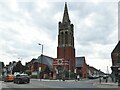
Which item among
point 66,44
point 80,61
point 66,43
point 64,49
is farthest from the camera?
point 80,61

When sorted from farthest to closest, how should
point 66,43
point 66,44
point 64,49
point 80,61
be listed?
point 80,61 → point 64,49 → point 66,43 → point 66,44

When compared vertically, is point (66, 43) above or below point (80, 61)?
above

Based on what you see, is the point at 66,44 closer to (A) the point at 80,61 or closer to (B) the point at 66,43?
(B) the point at 66,43

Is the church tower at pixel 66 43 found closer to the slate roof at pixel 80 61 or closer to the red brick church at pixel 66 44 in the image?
the red brick church at pixel 66 44

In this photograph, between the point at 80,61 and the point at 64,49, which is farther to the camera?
the point at 80,61

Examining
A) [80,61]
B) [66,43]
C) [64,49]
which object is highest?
[66,43]

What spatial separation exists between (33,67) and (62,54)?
1337cm

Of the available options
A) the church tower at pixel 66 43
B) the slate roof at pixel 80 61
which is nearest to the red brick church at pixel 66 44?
the church tower at pixel 66 43

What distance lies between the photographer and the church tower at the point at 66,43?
98.1 meters

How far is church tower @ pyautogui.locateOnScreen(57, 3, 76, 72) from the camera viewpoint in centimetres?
9806

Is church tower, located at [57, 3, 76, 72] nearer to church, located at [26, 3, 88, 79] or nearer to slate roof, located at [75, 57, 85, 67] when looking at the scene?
church, located at [26, 3, 88, 79]

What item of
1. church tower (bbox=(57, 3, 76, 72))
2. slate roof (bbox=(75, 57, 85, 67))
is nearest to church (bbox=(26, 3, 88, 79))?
church tower (bbox=(57, 3, 76, 72))

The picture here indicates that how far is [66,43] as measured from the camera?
98438mm

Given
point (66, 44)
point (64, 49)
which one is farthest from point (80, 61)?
point (66, 44)
